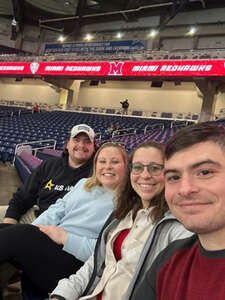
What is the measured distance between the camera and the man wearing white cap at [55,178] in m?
2.04

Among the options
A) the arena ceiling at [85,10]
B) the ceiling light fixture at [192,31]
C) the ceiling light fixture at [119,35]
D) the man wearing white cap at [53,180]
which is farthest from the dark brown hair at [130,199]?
the ceiling light fixture at [119,35]

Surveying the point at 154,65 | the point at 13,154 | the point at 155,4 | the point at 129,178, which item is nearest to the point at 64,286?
the point at 129,178

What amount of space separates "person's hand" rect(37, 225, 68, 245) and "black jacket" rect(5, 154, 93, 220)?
51cm

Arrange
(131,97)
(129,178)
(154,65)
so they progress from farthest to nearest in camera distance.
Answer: (131,97), (154,65), (129,178)

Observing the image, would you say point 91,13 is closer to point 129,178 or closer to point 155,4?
point 155,4

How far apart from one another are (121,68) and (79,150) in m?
11.4

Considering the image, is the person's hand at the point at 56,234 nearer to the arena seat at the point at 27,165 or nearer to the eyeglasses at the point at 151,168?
the eyeglasses at the point at 151,168

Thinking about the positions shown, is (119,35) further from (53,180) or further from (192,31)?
(53,180)

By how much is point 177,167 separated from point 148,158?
0.49 meters

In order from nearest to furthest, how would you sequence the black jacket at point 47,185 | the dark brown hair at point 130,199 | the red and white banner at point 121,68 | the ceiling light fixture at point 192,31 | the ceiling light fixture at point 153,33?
the dark brown hair at point 130,199 → the black jacket at point 47,185 → the red and white banner at point 121,68 → the ceiling light fixture at point 192,31 → the ceiling light fixture at point 153,33

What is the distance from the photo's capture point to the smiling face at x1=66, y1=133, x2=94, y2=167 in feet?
6.97

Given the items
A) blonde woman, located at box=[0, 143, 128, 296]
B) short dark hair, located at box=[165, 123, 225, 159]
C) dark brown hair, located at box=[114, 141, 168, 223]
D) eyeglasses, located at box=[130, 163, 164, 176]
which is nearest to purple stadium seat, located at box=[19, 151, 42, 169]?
blonde woman, located at box=[0, 143, 128, 296]

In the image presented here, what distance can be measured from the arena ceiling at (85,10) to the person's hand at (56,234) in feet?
54.0

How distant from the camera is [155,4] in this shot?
53.7 feet
